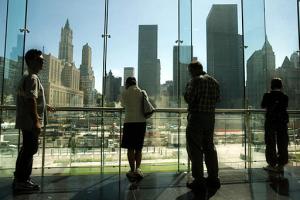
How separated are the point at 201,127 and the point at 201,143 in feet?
0.53

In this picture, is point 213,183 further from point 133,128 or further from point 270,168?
point 270,168

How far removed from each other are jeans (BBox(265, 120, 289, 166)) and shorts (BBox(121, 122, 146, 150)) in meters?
1.68

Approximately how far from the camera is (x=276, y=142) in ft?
12.7

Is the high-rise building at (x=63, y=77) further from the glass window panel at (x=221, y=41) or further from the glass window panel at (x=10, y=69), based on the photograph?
the glass window panel at (x=221, y=41)

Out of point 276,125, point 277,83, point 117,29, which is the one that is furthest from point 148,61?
point 276,125

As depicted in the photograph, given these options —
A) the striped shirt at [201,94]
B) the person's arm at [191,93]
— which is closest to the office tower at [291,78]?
the striped shirt at [201,94]

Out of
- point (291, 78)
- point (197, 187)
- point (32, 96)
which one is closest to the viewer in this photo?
point (32, 96)

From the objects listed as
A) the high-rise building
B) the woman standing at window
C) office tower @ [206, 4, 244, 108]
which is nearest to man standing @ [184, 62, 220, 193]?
the woman standing at window

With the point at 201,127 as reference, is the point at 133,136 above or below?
below

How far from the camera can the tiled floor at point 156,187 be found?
2627 millimetres

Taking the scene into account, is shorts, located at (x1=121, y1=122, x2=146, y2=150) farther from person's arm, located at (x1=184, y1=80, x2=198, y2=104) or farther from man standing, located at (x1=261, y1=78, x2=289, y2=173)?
man standing, located at (x1=261, y1=78, x2=289, y2=173)

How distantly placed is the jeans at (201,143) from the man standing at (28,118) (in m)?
1.46

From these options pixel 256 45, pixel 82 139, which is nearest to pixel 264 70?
pixel 256 45

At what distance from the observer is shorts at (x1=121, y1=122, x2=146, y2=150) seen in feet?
11.0
